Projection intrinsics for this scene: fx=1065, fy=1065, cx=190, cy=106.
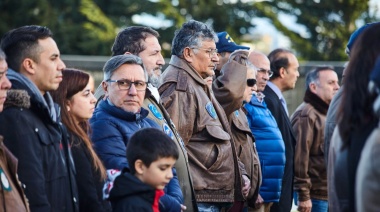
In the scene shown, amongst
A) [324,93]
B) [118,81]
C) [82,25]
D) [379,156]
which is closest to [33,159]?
[118,81]

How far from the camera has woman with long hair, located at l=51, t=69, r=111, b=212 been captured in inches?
263

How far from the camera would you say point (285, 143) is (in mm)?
10070

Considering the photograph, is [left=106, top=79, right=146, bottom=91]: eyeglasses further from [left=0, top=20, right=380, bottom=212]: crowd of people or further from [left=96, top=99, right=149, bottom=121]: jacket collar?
[left=96, top=99, right=149, bottom=121]: jacket collar

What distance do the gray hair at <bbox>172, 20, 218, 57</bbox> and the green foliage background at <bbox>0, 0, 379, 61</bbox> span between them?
16118 millimetres

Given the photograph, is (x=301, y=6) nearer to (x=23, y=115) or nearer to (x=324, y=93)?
(x=324, y=93)

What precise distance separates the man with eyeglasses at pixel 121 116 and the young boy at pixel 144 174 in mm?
432

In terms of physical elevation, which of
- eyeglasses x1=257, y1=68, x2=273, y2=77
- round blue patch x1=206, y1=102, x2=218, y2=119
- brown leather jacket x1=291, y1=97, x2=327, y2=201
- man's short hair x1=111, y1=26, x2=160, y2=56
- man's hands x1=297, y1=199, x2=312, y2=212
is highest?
man's short hair x1=111, y1=26, x2=160, y2=56

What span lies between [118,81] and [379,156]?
272 cm

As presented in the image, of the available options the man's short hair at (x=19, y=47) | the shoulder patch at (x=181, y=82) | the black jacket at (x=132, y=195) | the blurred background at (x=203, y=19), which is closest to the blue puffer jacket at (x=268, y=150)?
the shoulder patch at (x=181, y=82)

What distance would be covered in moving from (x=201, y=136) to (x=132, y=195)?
2039 mm

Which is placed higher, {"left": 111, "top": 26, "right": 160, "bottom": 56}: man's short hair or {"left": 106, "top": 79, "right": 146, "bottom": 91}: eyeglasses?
{"left": 111, "top": 26, "right": 160, "bottom": 56}: man's short hair

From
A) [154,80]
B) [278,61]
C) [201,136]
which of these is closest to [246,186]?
[201,136]

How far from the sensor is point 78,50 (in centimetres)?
2556

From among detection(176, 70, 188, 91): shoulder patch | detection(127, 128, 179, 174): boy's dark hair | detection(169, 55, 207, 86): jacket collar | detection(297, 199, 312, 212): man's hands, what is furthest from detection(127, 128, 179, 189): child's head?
detection(297, 199, 312, 212): man's hands
